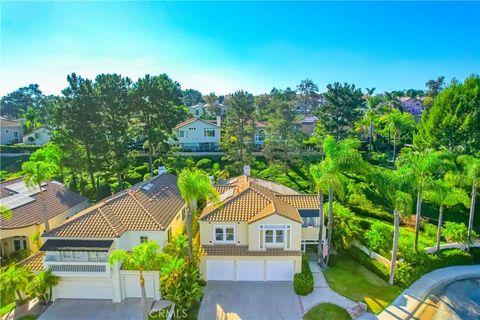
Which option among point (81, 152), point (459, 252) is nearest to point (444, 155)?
point (459, 252)

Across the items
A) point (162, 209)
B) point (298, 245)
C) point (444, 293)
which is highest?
point (162, 209)

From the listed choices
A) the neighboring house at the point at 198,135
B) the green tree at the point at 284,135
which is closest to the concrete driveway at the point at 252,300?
the green tree at the point at 284,135

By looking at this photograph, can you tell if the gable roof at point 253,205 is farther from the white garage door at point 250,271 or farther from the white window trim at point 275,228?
the white garage door at point 250,271

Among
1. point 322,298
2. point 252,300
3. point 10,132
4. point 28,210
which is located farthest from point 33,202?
point 10,132

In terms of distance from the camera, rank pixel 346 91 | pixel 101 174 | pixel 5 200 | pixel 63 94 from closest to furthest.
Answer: pixel 5 200
pixel 63 94
pixel 101 174
pixel 346 91

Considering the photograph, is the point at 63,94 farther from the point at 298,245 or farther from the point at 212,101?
the point at 212,101
